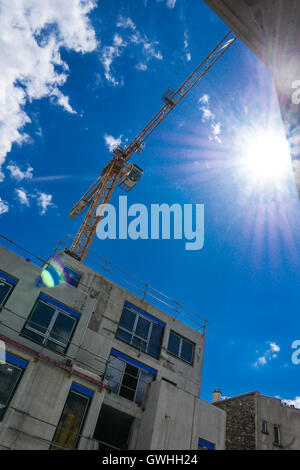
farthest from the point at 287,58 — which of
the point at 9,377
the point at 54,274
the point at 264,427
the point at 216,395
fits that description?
the point at 216,395

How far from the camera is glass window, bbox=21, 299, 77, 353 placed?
14.5m

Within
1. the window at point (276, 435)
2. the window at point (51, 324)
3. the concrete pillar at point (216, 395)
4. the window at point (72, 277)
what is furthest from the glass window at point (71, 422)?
the concrete pillar at point (216, 395)

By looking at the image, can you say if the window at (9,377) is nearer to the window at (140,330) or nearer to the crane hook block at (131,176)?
the window at (140,330)

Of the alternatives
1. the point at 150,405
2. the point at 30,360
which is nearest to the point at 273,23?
the point at 30,360

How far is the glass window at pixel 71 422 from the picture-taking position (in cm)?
1305

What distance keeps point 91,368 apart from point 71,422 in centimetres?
301

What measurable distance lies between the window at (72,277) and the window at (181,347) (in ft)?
A: 22.7

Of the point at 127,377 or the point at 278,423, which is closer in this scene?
the point at 127,377

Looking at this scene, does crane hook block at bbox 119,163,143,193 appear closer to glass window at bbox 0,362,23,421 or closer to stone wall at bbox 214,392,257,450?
stone wall at bbox 214,392,257,450

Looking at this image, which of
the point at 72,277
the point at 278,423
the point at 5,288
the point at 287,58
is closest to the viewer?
the point at 287,58

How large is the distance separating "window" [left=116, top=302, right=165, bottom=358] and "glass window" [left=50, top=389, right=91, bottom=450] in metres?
5.14

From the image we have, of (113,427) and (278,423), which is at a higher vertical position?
(278,423)

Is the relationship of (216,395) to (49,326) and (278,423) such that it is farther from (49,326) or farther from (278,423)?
(49,326)

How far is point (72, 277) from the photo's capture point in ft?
63.0
